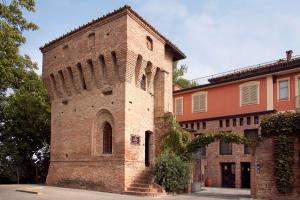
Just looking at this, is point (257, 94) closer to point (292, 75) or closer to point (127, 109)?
point (292, 75)

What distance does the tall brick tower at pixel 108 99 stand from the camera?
20.2 metres

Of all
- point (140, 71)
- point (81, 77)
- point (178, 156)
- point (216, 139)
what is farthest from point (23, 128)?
point (216, 139)

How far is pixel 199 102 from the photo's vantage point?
100.0ft

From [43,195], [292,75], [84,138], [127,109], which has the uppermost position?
[292,75]

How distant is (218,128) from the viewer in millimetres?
28000

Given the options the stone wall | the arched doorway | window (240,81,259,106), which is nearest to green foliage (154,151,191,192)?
the arched doorway

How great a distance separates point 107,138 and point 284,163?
1019 centimetres

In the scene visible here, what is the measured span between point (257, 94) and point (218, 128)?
13.2 feet

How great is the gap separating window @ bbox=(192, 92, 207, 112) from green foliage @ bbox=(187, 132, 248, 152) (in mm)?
9219

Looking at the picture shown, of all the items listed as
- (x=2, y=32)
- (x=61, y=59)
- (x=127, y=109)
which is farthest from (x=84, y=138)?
(x=2, y=32)

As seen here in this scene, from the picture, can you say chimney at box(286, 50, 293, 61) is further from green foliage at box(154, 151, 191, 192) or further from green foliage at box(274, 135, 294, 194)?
green foliage at box(154, 151, 191, 192)

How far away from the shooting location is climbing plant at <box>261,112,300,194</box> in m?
17.0

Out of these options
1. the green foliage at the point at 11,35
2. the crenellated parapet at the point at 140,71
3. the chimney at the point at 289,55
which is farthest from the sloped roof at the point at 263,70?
the green foliage at the point at 11,35

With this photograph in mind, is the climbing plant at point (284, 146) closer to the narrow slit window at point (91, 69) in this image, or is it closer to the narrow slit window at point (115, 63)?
the narrow slit window at point (115, 63)
